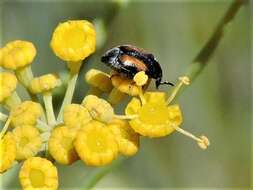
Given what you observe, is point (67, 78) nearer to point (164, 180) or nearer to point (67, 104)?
point (67, 104)

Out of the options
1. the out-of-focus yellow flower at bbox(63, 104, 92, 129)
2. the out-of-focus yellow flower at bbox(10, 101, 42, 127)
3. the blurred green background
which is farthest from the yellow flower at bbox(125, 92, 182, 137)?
the blurred green background

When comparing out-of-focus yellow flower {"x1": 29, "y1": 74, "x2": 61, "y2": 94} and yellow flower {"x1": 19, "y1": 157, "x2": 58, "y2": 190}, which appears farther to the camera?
out-of-focus yellow flower {"x1": 29, "y1": 74, "x2": 61, "y2": 94}

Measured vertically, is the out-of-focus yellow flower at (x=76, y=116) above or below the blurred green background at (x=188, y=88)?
above

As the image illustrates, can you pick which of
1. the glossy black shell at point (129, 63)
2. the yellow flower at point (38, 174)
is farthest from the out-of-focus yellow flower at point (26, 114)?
the glossy black shell at point (129, 63)

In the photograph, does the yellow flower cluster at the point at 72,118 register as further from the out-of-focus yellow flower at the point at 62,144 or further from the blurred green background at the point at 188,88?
the blurred green background at the point at 188,88

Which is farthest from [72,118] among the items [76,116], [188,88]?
[188,88]

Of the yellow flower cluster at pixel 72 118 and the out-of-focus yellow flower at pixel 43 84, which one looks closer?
the yellow flower cluster at pixel 72 118

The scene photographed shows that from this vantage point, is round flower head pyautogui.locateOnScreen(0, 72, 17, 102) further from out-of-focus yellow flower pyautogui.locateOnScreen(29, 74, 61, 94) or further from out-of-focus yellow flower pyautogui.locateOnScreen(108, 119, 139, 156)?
out-of-focus yellow flower pyautogui.locateOnScreen(108, 119, 139, 156)
